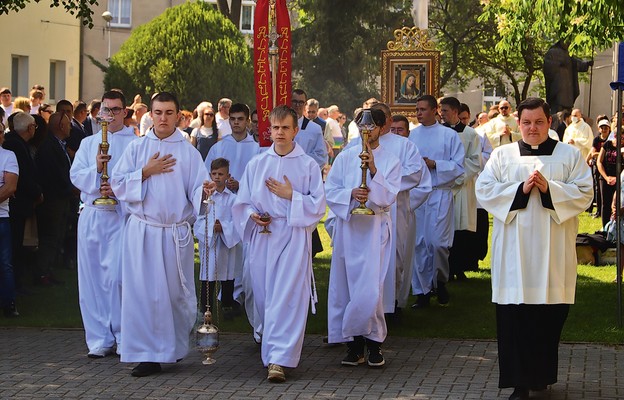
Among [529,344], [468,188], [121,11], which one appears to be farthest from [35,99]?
[121,11]

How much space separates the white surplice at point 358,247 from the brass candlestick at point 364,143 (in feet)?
0.69

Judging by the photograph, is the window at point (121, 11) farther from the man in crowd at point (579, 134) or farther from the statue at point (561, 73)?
the statue at point (561, 73)

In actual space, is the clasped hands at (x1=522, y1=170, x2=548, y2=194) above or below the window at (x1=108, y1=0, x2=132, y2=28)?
below

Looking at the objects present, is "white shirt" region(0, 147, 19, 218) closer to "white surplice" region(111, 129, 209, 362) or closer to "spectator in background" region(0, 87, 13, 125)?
"white surplice" region(111, 129, 209, 362)

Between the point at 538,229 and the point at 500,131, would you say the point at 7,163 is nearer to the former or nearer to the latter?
the point at 538,229

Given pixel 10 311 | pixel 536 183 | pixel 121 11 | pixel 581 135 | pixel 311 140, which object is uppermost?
pixel 121 11

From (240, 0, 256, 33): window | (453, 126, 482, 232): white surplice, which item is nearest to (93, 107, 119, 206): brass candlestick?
(453, 126, 482, 232): white surplice

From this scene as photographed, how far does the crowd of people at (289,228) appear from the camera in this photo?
8.77 meters

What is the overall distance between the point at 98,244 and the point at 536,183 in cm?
410

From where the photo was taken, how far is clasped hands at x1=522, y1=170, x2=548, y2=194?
8641 millimetres

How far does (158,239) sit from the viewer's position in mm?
9930

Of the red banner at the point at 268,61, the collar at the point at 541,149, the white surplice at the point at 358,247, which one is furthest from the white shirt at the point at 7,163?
the collar at the point at 541,149

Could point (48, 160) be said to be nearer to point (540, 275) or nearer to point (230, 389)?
point (230, 389)

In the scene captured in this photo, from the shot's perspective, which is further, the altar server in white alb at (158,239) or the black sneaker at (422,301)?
the black sneaker at (422,301)
